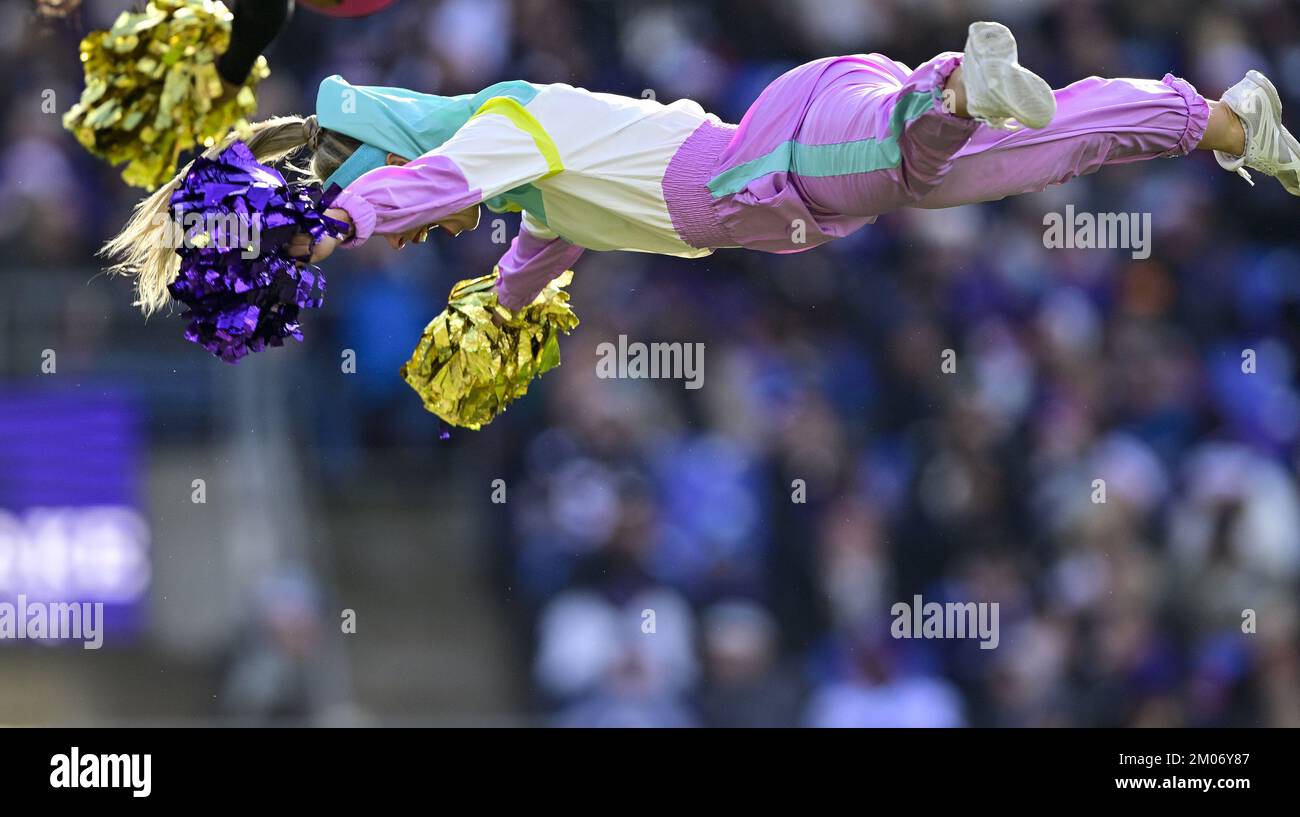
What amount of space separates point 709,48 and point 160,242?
135 inches

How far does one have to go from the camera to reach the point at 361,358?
6.37 m

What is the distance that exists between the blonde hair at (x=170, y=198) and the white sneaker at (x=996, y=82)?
1.29 metres

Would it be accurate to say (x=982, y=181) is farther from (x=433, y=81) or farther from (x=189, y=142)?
(x=433, y=81)

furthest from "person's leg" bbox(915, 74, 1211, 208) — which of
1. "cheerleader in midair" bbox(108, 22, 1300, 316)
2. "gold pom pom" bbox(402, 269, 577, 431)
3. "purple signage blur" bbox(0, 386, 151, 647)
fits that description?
"purple signage blur" bbox(0, 386, 151, 647)

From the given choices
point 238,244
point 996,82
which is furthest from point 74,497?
point 996,82

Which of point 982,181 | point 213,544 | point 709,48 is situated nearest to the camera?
point 982,181

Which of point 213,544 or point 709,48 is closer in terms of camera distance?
point 213,544

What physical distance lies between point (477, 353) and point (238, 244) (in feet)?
2.43

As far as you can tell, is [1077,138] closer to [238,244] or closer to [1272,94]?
[1272,94]

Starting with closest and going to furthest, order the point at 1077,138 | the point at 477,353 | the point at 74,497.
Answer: the point at 1077,138 → the point at 477,353 → the point at 74,497

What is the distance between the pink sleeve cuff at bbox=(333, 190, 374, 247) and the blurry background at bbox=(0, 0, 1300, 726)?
294cm

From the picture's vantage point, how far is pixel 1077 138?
3.62 meters

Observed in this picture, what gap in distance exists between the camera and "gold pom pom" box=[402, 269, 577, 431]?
4027 millimetres
